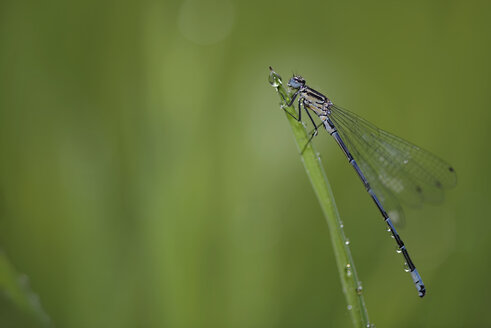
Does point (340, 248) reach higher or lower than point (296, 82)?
lower

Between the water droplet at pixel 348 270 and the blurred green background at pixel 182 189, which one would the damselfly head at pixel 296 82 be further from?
the water droplet at pixel 348 270

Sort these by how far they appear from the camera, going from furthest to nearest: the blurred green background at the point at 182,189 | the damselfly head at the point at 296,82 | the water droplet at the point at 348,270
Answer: the damselfly head at the point at 296,82 → the blurred green background at the point at 182,189 → the water droplet at the point at 348,270

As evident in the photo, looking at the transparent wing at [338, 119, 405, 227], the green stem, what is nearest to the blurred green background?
the transparent wing at [338, 119, 405, 227]

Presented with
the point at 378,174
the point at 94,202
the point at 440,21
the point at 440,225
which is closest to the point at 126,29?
the point at 94,202

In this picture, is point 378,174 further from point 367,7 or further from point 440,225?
point 367,7

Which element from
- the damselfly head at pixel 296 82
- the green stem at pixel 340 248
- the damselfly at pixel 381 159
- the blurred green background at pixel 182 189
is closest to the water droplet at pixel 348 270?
the green stem at pixel 340 248

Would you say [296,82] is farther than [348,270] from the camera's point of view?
Yes

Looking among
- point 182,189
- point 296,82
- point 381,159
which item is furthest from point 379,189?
point 182,189

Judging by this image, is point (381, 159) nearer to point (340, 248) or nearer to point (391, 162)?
point (391, 162)
